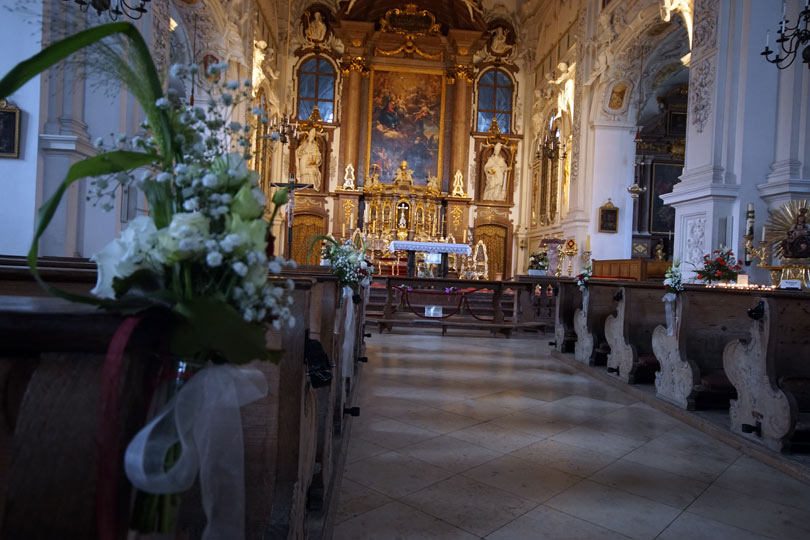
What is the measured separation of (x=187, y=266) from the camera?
95 centimetres

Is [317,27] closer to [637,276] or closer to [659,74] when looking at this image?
[659,74]

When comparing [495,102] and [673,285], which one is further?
[495,102]

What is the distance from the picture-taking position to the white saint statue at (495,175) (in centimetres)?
1784

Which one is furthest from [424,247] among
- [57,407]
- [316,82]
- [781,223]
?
[57,407]

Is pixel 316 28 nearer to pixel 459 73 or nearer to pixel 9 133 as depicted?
pixel 459 73

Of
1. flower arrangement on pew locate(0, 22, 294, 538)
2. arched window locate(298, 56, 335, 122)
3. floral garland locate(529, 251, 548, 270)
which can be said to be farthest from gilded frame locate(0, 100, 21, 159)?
arched window locate(298, 56, 335, 122)

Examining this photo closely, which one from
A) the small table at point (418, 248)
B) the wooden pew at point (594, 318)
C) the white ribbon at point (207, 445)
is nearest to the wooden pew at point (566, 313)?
the wooden pew at point (594, 318)

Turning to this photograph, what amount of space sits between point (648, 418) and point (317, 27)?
55.3 ft

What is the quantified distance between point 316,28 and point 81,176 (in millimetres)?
18567

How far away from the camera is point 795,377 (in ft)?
11.6

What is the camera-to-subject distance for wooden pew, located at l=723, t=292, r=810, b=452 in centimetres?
341

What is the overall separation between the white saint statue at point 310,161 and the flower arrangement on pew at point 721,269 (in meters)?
12.7

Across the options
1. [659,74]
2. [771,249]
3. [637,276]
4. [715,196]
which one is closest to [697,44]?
[715,196]

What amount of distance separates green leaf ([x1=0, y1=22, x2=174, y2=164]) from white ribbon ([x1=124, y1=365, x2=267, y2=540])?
0.44 m
